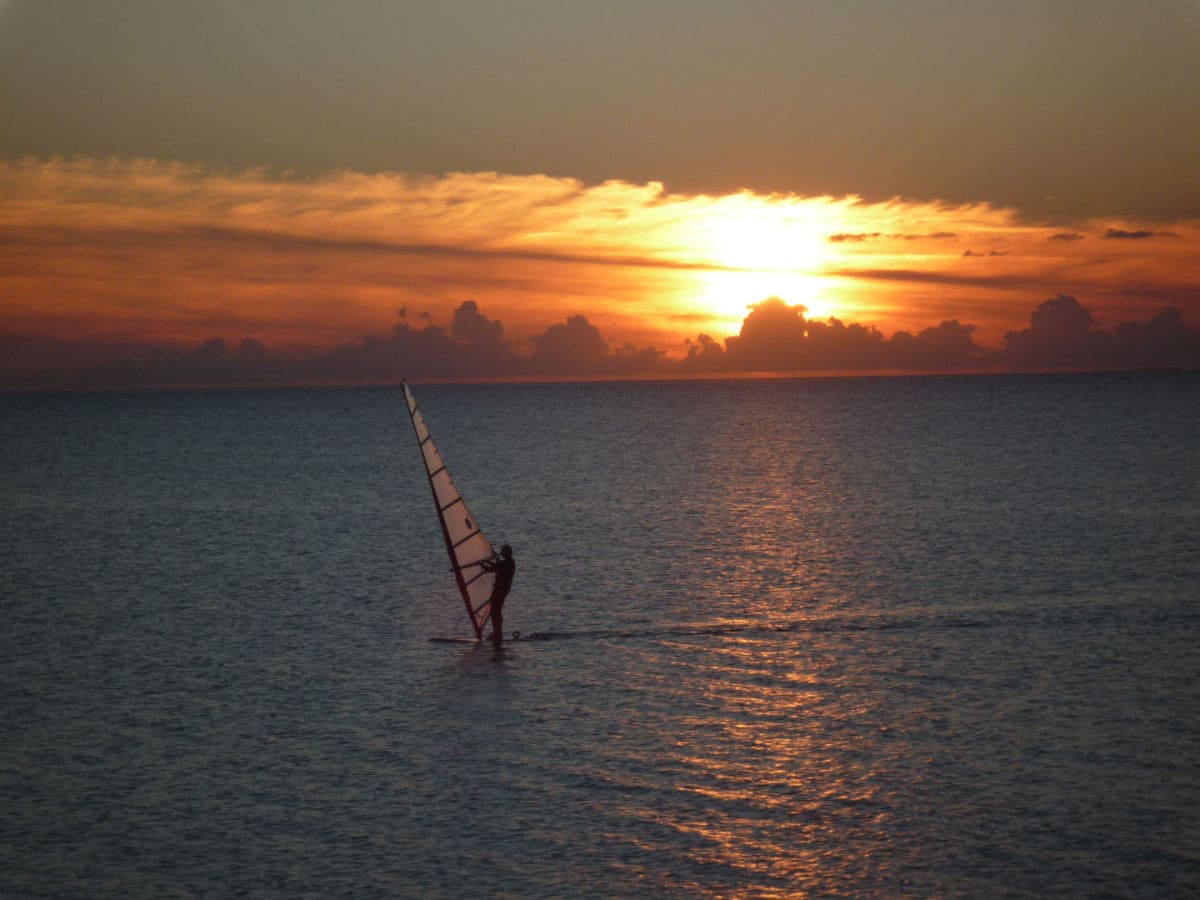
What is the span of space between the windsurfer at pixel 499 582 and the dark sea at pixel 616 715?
94 cm

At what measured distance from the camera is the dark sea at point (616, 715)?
23.8 metres

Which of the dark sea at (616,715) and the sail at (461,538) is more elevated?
the sail at (461,538)

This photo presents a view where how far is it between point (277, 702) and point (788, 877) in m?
17.7

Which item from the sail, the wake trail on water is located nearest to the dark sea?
the wake trail on water

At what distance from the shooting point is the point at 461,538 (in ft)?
133

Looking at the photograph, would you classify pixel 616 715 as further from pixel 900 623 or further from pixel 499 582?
pixel 900 623

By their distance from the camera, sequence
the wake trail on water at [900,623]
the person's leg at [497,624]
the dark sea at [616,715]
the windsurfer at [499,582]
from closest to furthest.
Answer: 1. the dark sea at [616,715]
2. the windsurfer at [499,582]
3. the person's leg at [497,624]
4. the wake trail on water at [900,623]

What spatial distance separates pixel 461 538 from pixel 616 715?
32.8ft

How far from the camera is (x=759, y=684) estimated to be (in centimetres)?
3631

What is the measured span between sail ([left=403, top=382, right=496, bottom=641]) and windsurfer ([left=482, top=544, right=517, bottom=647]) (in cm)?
45

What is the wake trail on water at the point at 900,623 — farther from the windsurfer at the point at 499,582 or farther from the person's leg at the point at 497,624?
the windsurfer at the point at 499,582

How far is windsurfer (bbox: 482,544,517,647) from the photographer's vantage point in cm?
3912

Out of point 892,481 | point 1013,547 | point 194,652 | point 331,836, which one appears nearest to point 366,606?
point 194,652

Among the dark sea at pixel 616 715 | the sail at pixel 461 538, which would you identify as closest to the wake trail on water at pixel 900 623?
the dark sea at pixel 616 715
